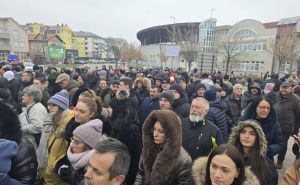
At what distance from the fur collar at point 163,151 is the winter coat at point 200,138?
0.81 meters

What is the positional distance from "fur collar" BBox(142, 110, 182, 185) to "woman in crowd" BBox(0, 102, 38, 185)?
3.82 ft

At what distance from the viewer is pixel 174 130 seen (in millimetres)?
2846

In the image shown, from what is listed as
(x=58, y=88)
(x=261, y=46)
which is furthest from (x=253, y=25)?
(x=58, y=88)

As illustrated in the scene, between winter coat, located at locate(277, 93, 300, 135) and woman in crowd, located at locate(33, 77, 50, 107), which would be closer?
winter coat, located at locate(277, 93, 300, 135)

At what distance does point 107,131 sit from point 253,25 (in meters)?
43.1

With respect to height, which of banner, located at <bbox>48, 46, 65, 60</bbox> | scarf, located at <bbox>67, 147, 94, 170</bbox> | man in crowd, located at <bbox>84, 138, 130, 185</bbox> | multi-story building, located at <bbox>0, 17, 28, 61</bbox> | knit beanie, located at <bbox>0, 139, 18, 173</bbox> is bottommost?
scarf, located at <bbox>67, 147, 94, 170</bbox>

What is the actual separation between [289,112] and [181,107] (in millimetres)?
2506

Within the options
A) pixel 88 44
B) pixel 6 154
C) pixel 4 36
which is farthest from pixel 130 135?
pixel 88 44

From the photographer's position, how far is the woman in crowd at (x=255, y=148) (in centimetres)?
302

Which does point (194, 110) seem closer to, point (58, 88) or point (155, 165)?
point (155, 165)

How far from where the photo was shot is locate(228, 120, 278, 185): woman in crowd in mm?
3021

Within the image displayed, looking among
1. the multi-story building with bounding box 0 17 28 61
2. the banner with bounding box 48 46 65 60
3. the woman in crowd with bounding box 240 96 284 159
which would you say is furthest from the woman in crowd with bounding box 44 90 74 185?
the multi-story building with bounding box 0 17 28 61

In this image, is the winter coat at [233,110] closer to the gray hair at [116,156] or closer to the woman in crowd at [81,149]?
the woman in crowd at [81,149]

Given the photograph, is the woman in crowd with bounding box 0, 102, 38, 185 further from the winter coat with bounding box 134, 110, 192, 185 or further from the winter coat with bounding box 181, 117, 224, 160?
the winter coat with bounding box 181, 117, 224, 160
